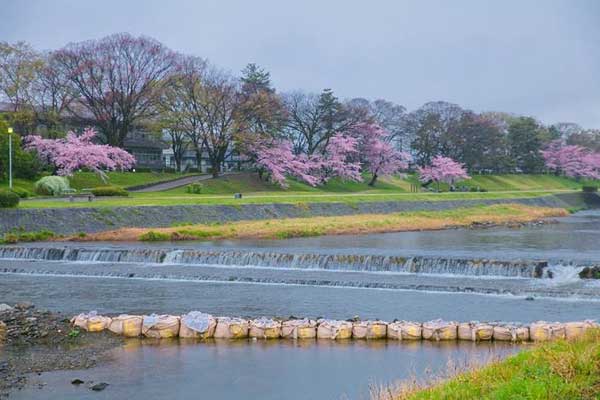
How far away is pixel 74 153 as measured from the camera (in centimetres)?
5906

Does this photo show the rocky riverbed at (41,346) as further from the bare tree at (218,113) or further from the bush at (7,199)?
the bare tree at (218,113)

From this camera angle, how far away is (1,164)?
53.9 m

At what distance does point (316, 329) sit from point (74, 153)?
48.4 metres

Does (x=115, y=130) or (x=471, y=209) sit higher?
(x=115, y=130)

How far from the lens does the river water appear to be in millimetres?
12438

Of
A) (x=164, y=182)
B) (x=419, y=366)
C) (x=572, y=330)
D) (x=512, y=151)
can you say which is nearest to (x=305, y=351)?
(x=419, y=366)

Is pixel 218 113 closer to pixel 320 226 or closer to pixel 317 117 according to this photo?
pixel 317 117

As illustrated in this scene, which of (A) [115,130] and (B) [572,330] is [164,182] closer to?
(A) [115,130]

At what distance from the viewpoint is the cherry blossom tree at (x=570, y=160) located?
11326 centimetres

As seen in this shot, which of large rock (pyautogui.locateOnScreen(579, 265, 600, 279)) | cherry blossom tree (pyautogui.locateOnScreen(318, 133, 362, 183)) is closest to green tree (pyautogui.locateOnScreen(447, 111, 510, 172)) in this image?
cherry blossom tree (pyautogui.locateOnScreen(318, 133, 362, 183))

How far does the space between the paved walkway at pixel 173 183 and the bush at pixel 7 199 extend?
20249 mm

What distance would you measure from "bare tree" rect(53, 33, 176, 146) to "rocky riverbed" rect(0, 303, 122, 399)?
49.4 m

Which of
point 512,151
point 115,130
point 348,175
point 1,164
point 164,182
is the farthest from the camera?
point 512,151

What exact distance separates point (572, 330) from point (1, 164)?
49368 millimetres
